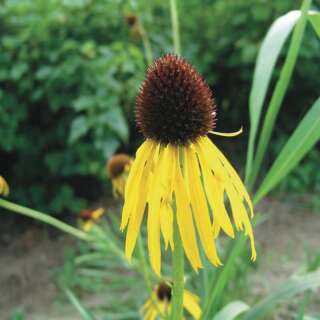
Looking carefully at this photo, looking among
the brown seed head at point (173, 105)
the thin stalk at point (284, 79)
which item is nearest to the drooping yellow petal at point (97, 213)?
the thin stalk at point (284, 79)

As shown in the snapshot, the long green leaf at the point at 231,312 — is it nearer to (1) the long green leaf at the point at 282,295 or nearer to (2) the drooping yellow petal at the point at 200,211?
(1) the long green leaf at the point at 282,295

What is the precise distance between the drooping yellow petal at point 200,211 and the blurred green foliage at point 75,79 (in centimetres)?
159

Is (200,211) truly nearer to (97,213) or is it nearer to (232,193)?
(232,193)

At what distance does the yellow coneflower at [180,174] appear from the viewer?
2.13 feet

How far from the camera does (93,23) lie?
100 inches

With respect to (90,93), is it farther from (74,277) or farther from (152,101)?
(152,101)

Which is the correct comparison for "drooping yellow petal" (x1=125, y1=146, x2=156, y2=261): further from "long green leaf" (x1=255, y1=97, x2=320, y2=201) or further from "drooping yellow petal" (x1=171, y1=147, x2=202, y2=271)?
"long green leaf" (x1=255, y1=97, x2=320, y2=201)

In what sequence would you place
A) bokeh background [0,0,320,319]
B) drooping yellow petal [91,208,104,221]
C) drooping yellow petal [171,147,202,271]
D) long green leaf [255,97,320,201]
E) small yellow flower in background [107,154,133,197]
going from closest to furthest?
drooping yellow petal [171,147,202,271] < long green leaf [255,97,320,201] < small yellow flower in background [107,154,133,197] < drooping yellow petal [91,208,104,221] < bokeh background [0,0,320,319]

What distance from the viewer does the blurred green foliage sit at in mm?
2338

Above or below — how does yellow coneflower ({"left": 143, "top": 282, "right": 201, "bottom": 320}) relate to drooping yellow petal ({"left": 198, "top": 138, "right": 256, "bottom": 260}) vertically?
below

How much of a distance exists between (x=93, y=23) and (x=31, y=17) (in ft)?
0.88

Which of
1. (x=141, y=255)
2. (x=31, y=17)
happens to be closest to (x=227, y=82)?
(x=31, y=17)

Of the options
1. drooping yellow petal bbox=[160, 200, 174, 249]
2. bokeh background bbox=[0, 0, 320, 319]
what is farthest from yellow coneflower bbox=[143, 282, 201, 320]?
bokeh background bbox=[0, 0, 320, 319]

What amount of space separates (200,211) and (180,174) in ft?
0.16
